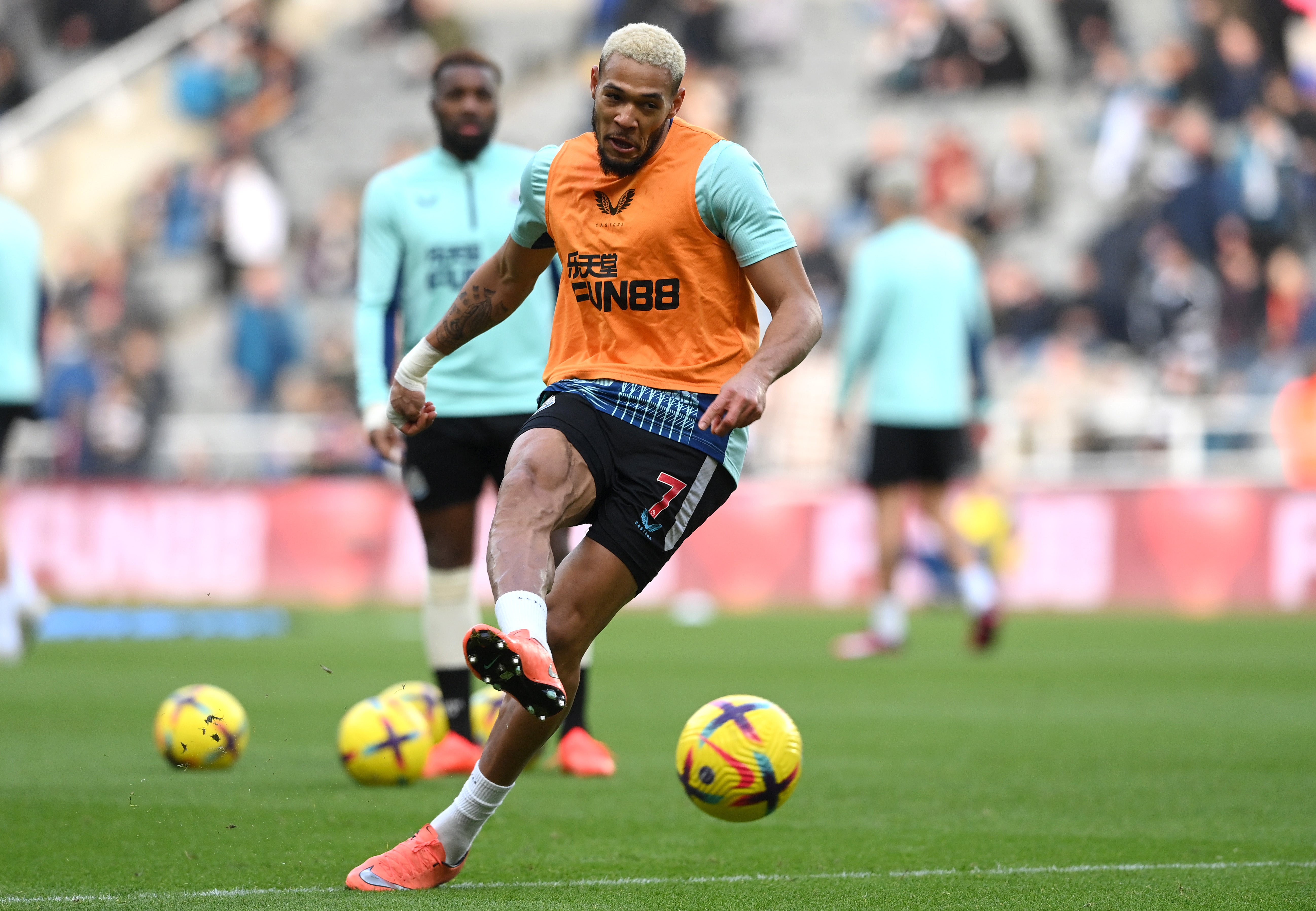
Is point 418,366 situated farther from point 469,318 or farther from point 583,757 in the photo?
point 583,757

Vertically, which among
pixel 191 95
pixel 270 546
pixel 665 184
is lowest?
pixel 270 546

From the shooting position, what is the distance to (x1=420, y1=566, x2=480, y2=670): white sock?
7648 millimetres

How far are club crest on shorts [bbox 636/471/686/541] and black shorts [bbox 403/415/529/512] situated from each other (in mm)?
2454

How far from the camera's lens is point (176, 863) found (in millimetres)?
5484

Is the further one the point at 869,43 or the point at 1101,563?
the point at 869,43

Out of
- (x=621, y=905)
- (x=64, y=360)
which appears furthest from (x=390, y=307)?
(x=64, y=360)

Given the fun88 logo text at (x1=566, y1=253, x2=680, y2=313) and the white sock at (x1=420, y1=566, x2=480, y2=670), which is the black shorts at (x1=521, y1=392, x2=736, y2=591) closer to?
the fun88 logo text at (x1=566, y1=253, x2=680, y2=313)

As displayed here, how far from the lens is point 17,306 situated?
11.4 m

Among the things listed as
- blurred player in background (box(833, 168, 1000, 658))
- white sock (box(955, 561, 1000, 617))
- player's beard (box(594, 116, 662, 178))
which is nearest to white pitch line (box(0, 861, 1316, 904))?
player's beard (box(594, 116, 662, 178))

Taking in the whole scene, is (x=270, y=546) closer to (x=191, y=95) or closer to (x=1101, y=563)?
(x=1101, y=563)

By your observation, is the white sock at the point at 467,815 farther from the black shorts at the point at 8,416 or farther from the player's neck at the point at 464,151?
the black shorts at the point at 8,416

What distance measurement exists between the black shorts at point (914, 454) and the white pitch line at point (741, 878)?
24.6ft

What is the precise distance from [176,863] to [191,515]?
14938mm

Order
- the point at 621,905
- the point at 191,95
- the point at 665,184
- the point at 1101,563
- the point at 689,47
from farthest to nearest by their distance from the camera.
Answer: the point at 191,95 → the point at 689,47 → the point at 1101,563 → the point at 665,184 → the point at 621,905
